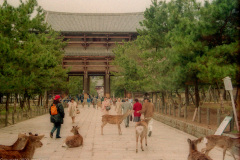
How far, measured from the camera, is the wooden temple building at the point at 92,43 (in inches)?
1506

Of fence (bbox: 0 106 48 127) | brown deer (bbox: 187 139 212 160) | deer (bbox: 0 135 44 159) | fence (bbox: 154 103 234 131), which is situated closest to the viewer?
deer (bbox: 0 135 44 159)

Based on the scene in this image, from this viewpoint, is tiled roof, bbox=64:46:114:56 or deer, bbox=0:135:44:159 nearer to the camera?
deer, bbox=0:135:44:159

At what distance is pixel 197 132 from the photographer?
35.9 ft

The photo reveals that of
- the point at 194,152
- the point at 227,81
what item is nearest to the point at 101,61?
the point at 227,81

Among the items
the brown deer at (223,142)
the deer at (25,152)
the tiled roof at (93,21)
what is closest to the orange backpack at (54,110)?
the deer at (25,152)

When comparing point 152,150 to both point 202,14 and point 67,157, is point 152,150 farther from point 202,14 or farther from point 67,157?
point 202,14

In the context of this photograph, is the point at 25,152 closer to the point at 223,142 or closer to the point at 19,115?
the point at 223,142

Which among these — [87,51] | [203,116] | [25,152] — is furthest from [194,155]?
[87,51]

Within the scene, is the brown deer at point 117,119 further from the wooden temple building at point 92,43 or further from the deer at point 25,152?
the wooden temple building at point 92,43

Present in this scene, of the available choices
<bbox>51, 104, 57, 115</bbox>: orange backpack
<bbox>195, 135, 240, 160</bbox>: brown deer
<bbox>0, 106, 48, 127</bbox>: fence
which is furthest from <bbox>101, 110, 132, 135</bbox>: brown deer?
<bbox>0, 106, 48, 127</bbox>: fence

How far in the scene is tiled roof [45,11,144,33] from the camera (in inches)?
1597

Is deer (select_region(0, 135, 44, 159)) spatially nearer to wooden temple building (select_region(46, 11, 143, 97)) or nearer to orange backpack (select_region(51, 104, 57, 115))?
orange backpack (select_region(51, 104, 57, 115))

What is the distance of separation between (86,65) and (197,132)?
95.4ft

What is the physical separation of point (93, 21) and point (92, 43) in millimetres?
5751
